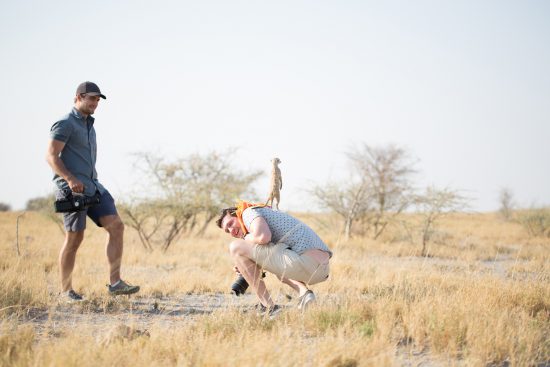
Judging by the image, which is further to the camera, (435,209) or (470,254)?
(435,209)

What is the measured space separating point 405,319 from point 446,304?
0.50 metres

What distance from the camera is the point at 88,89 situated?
455cm

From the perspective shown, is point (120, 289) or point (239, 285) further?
point (120, 289)

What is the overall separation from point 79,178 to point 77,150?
29 centimetres

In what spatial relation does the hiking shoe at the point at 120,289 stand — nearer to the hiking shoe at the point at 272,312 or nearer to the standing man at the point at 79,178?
the standing man at the point at 79,178

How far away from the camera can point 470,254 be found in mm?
10258

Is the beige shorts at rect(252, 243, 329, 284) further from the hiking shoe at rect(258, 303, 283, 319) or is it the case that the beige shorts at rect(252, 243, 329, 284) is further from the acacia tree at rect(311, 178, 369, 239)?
the acacia tree at rect(311, 178, 369, 239)

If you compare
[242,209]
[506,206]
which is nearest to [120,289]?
[242,209]

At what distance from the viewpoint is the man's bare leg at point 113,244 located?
15.0ft

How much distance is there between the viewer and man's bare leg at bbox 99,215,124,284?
457 cm

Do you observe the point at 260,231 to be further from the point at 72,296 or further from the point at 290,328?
the point at 72,296

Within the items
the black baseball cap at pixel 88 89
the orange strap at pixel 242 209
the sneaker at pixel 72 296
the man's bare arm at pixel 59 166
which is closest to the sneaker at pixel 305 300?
the orange strap at pixel 242 209

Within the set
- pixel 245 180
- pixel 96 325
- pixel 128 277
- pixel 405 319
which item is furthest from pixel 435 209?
pixel 96 325

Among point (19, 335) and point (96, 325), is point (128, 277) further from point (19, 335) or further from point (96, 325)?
point (19, 335)
